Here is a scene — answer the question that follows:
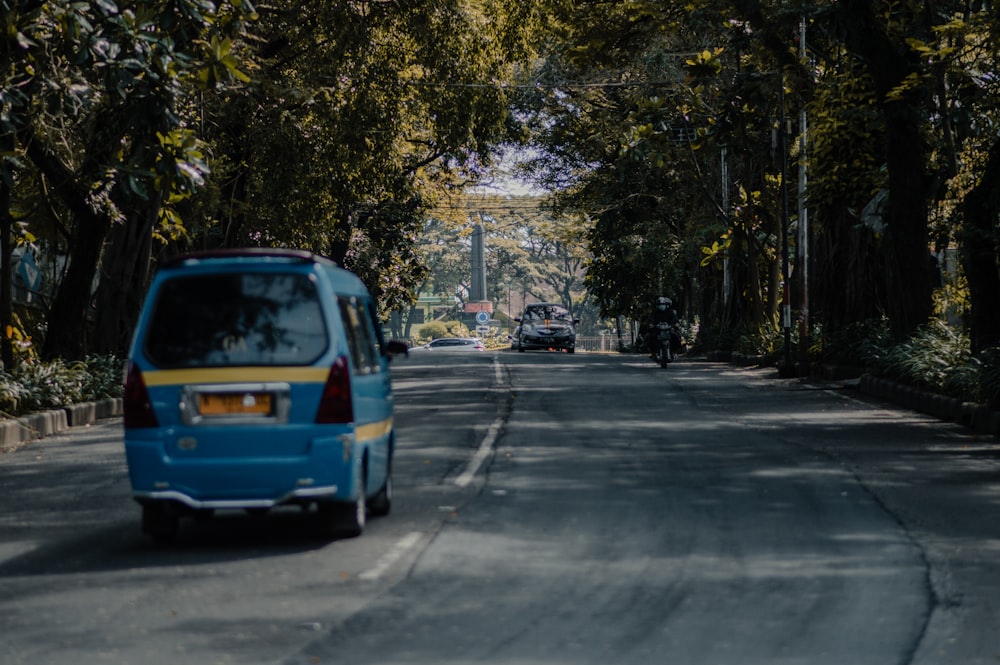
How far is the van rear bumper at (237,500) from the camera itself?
9586mm

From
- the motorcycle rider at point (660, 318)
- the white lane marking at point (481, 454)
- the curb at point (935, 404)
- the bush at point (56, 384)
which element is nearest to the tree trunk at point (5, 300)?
the bush at point (56, 384)

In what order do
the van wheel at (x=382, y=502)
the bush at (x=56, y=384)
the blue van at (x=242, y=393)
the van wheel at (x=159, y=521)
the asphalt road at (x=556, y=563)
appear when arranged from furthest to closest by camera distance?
1. the bush at (x=56, y=384)
2. the van wheel at (x=382, y=502)
3. the van wheel at (x=159, y=521)
4. the blue van at (x=242, y=393)
5. the asphalt road at (x=556, y=563)

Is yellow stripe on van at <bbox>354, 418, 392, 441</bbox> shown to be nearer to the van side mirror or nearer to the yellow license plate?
the yellow license plate

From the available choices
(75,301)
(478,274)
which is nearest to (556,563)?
(75,301)

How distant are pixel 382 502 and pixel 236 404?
191 cm

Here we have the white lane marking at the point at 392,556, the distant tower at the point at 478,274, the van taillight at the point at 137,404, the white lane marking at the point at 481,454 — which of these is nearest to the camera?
the white lane marking at the point at 392,556

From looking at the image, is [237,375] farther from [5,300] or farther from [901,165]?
[901,165]

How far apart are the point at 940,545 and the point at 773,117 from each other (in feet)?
75.5

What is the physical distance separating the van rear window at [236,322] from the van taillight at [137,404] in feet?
0.52

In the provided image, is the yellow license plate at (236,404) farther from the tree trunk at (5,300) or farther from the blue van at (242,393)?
the tree trunk at (5,300)

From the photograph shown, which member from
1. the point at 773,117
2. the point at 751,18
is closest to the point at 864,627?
the point at 751,18

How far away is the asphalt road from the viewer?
7109 millimetres

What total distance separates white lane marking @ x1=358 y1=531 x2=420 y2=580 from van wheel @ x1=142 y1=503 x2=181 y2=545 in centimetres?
150

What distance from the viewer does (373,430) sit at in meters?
10.6
